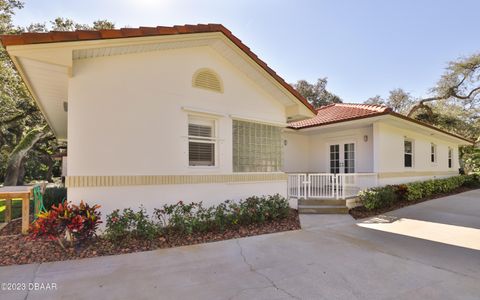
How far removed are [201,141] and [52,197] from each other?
6853mm

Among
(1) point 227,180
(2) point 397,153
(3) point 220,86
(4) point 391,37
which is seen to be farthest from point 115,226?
(4) point 391,37

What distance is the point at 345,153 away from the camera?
1306cm

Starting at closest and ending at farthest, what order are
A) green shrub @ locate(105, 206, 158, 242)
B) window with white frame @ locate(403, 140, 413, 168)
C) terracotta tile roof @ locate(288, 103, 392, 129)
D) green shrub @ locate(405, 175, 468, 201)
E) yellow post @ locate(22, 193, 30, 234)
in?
green shrub @ locate(105, 206, 158, 242)
yellow post @ locate(22, 193, 30, 234)
terracotta tile roof @ locate(288, 103, 392, 129)
green shrub @ locate(405, 175, 468, 201)
window with white frame @ locate(403, 140, 413, 168)

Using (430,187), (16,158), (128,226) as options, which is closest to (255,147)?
(128,226)

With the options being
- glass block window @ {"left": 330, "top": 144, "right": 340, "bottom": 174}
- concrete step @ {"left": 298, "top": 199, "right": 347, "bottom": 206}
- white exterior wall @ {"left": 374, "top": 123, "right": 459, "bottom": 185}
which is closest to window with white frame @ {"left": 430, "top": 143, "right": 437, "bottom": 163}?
white exterior wall @ {"left": 374, "top": 123, "right": 459, "bottom": 185}

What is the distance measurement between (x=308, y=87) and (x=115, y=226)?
29114 mm

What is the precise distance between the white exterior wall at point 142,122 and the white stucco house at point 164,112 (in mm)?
A: 22

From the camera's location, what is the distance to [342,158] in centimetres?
1312

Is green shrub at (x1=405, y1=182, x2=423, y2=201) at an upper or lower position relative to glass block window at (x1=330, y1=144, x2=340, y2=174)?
lower

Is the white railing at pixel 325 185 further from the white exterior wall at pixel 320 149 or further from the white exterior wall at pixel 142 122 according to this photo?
the white exterior wall at pixel 142 122

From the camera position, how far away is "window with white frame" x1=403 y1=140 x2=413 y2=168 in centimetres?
1379

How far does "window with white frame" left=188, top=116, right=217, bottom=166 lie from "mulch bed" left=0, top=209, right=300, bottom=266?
2087mm

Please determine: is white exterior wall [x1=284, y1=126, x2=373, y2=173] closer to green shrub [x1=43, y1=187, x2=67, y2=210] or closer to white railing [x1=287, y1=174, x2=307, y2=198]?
white railing [x1=287, y1=174, x2=307, y2=198]

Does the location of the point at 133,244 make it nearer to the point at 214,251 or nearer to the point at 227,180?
the point at 214,251
